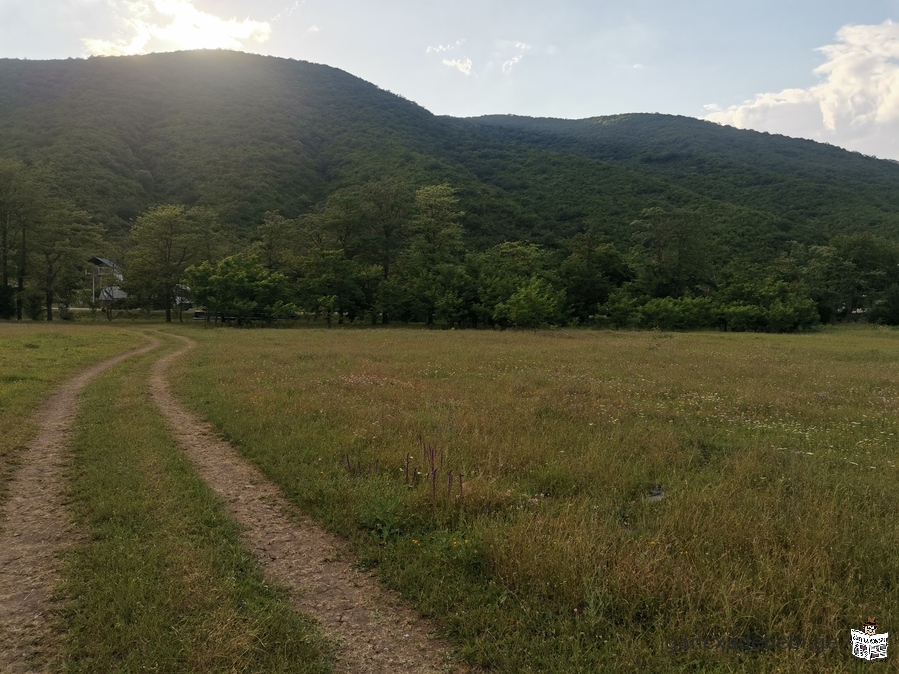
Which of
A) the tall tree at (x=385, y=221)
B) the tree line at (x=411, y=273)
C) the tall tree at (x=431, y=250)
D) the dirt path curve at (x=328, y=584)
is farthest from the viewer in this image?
the tall tree at (x=385, y=221)

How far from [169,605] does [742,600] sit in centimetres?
516

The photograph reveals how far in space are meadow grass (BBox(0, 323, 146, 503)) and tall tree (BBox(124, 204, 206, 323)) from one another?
3657 centimetres

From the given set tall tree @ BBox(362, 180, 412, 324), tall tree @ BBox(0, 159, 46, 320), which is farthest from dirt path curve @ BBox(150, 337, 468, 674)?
tall tree @ BBox(0, 159, 46, 320)

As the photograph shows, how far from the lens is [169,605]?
4047 millimetres

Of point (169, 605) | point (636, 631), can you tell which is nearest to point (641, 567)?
point (636, 631)

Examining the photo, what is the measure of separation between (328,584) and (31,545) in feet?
11.9

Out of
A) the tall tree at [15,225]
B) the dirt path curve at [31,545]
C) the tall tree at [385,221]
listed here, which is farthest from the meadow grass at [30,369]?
the tall tree at [385,221]

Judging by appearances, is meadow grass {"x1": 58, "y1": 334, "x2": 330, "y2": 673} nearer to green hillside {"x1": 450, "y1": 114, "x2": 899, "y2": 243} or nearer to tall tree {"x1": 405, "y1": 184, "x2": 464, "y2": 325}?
tall tree {"x1": 405, "y1": 184, "x2": 464, "y2": 325}

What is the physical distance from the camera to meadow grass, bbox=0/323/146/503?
888cm

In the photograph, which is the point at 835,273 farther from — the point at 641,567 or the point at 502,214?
the point at 641,567

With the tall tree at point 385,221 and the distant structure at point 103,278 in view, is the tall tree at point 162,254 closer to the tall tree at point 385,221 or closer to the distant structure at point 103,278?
the distant structure at point 103,278

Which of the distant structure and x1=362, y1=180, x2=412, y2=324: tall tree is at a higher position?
x1=362, y1=180, x2=412, y2=324: tall tree

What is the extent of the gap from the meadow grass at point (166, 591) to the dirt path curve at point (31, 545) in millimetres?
179

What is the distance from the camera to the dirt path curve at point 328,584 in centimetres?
362
